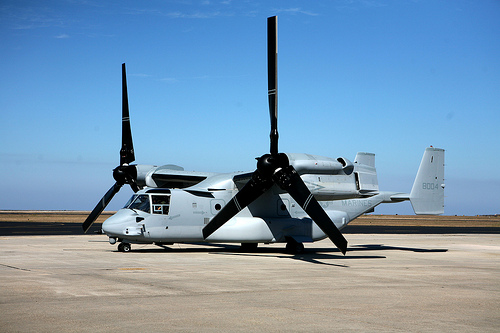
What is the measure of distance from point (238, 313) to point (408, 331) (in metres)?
2.97

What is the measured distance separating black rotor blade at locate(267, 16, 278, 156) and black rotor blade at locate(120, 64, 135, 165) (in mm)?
9274

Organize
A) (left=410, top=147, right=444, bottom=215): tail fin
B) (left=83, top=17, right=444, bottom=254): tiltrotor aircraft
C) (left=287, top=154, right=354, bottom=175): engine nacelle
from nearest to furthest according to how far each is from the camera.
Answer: (left=83, top=17, right=444, bottom=254): tiltrotor aircraft
(left=287, top=154, right=354, bottom=175): engine nacelle
(left=410, top=147, right=444, bottom=215): tail fin

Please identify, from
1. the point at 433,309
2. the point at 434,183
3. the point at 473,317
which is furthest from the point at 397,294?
the point at 434,183

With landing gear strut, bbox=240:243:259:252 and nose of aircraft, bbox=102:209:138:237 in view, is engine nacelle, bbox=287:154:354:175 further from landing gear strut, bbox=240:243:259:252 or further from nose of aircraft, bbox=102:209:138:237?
nose of aircraft, bbox=102:209:138:237

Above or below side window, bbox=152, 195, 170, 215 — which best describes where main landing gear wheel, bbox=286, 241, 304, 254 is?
below

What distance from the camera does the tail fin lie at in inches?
1084

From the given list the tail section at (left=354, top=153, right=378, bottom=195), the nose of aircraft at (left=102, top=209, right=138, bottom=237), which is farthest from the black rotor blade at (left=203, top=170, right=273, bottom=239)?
the tail section at (left=354, top=153, right=378, bottom=195)

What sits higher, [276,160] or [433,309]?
[276,160]

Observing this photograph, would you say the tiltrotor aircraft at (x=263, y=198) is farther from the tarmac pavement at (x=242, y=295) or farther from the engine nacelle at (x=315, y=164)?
the tarmac pavement at (x=242, y=295)

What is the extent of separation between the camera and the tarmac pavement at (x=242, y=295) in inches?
355

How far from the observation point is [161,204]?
78.2 ft

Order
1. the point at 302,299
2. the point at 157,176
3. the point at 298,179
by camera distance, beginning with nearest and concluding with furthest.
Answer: the point at 302,299 → the point at 298,179 → the point at 157,176

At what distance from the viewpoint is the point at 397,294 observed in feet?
41.4

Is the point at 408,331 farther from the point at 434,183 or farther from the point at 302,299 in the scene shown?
the point at 434,183
